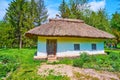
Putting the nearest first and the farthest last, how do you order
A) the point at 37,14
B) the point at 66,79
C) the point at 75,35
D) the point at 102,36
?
the point at 66,79 → the point at 75,35 → the point at 102,36 → the point at 37,14

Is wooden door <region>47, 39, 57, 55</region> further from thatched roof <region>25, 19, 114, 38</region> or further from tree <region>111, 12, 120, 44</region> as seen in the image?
tree <region>111, 12, 120, 44</region>

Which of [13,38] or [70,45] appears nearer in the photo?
[70,45]

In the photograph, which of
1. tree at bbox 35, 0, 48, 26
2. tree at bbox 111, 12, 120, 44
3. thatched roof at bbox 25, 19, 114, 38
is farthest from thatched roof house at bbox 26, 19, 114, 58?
tree at bbox 35, 0, 48, 26

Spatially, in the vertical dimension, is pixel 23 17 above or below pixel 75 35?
above

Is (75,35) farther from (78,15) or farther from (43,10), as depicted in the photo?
(43,10)

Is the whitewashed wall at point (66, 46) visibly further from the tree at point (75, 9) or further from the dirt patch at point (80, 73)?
the tree at point (75, 9)

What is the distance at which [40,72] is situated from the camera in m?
11.6

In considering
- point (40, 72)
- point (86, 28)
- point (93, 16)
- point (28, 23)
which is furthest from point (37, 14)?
point (40, 72)

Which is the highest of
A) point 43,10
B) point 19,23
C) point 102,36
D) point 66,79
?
point 43,10

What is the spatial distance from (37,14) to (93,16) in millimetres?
12557

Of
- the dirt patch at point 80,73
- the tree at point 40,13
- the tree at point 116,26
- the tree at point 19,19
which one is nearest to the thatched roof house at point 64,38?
the dirt patch at point 80,73

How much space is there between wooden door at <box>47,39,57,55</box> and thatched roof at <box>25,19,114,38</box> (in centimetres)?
110

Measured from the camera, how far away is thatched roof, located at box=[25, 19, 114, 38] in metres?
20.6

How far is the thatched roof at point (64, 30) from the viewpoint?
20562mm
